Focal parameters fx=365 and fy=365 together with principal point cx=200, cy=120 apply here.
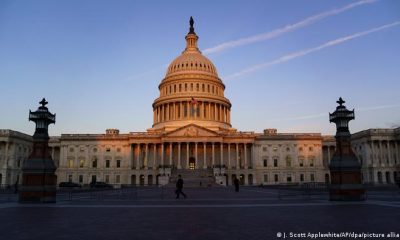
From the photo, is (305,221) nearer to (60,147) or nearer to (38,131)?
(38,131)

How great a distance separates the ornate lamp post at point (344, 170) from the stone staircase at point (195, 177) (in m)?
50.3

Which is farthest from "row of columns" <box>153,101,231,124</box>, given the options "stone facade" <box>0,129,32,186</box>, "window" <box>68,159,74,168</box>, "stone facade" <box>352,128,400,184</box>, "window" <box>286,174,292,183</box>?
"stone facade" <box>352,128,400,184</box>

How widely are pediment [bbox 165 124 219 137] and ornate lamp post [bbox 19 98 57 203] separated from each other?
239ft

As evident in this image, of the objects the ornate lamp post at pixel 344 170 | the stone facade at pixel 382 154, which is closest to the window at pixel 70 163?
the stone facade at pixel 382 154

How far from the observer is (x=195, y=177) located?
292 ft

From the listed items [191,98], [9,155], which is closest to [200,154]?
[191,98]

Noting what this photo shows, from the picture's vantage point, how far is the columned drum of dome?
121312 mm

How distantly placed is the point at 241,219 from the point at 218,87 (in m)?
Answer: 116

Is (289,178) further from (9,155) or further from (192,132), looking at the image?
(9,155)

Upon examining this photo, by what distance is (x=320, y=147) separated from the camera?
11350 centimetres

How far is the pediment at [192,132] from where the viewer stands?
347ft

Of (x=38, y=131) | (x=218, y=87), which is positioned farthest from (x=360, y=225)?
(x=218, y=87)

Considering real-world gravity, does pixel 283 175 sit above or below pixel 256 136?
below

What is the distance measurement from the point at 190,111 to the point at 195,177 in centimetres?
3773
